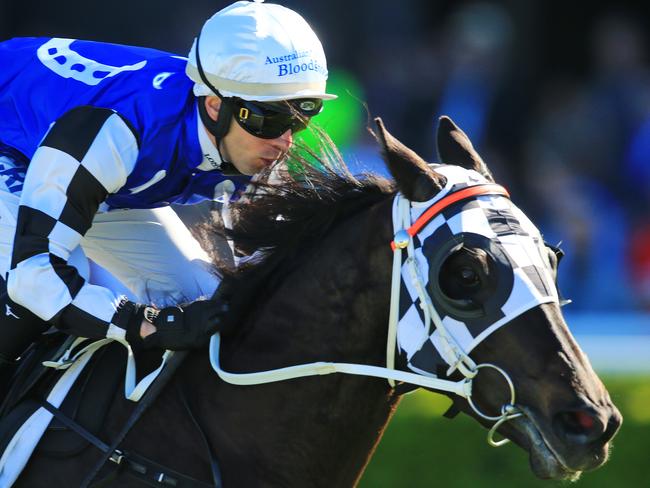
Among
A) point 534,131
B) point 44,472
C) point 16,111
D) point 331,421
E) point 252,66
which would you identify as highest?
point 252,66

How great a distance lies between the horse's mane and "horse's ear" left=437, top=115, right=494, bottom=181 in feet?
0.79

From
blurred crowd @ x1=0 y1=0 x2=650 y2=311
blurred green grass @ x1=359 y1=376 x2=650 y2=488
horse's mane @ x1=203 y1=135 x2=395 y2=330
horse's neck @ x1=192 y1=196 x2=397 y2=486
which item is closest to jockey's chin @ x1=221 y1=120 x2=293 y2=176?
horse's mane @ x1=203 y1=135 x2=395 y2=330

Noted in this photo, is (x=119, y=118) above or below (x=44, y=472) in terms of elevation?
above

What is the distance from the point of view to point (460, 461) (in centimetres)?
547

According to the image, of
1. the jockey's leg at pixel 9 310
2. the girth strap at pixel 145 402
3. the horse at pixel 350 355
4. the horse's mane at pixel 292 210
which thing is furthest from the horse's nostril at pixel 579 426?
→ the jockey's leg at pixel 9 310

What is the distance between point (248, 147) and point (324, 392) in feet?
2.67

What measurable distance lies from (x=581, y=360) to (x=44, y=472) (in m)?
1.54

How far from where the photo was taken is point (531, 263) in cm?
296

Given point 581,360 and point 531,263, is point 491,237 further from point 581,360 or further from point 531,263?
point 581,360

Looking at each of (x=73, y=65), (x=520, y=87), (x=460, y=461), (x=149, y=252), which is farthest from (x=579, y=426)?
(x=520, y=87)

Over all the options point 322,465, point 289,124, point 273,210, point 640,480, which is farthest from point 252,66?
point 640,480

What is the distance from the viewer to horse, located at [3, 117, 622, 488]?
289 cm

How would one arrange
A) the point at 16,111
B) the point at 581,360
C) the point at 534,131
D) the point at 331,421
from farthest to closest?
the point at 534,131 < the point at 16,111 < the point at 331,421 < the point at 581,360

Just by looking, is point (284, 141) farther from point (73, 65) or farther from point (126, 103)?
point (73, 65)
